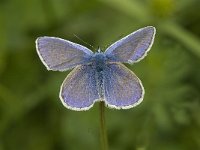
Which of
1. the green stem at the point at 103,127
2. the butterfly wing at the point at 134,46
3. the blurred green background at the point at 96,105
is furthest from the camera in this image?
the blurred green background at the point at 96,105

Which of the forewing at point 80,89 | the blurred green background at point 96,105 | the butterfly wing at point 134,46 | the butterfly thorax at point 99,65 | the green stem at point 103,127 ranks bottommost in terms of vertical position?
the blurred green background at point 96,105

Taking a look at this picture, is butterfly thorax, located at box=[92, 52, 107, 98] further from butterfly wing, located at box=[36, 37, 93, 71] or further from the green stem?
the green stem

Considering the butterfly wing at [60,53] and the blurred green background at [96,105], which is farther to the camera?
the blurred green background at [96,105]

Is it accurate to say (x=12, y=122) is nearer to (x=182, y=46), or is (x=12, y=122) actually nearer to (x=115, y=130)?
(x=115, y=130)

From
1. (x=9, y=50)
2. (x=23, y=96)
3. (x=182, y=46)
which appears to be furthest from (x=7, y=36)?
(x=182, y=46)

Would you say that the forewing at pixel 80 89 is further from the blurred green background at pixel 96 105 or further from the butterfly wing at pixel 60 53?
the blurred green background at pixel 96 105

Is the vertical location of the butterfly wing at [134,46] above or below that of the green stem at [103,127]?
above

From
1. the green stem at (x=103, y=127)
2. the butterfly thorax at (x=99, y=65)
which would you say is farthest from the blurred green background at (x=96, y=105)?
the green stem at (x=103, y=127)
